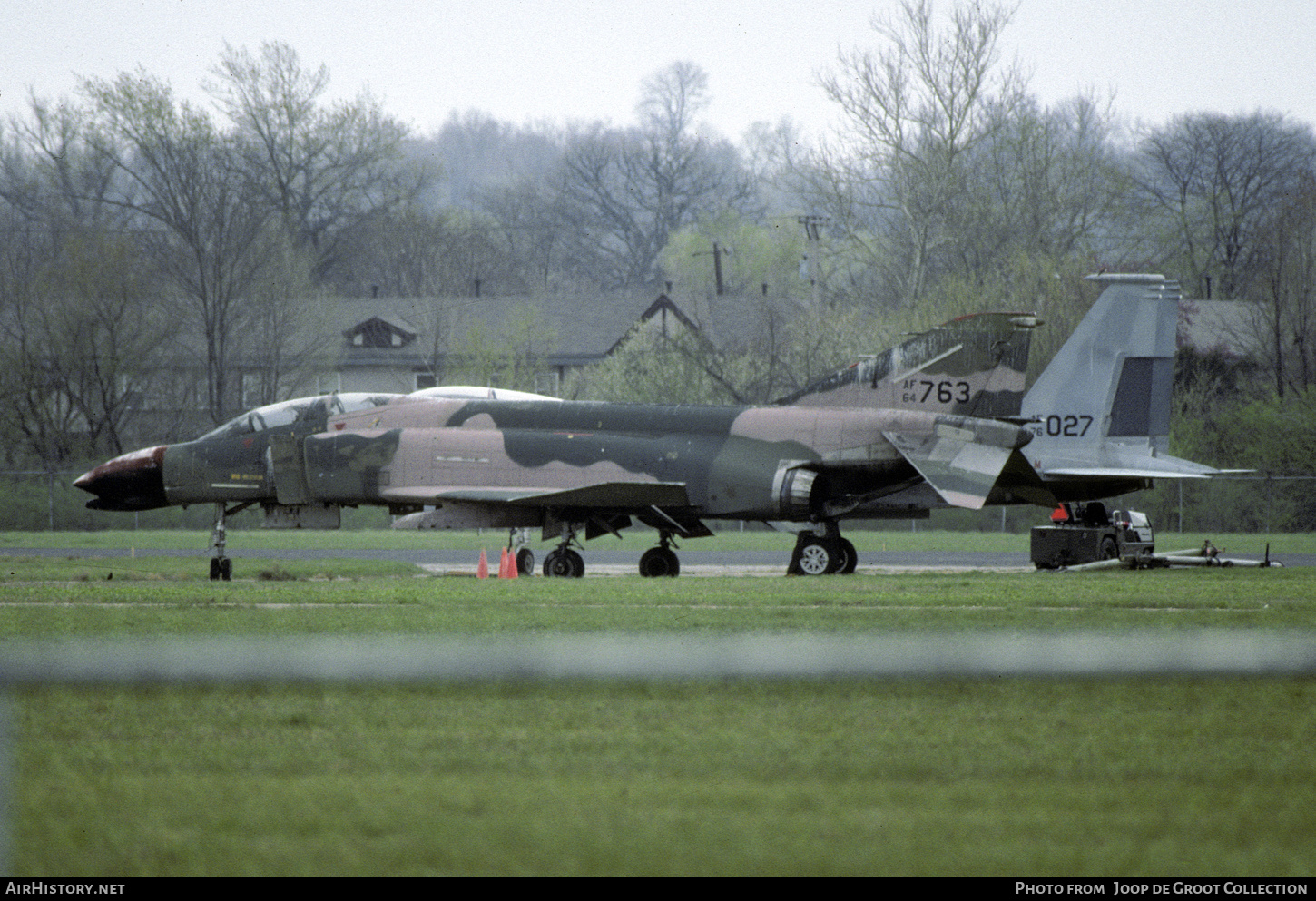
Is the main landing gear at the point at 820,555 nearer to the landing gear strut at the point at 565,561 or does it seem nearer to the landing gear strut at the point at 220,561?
the landing gear strut at the point at 565,561

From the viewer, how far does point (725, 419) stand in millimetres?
22625

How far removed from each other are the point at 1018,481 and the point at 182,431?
116 ft

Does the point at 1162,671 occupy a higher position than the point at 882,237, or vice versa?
the point at 882,237

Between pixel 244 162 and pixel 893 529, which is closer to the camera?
pixel 893 529

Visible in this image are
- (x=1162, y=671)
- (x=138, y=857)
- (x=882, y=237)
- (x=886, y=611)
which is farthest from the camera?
(x=882, y=237)

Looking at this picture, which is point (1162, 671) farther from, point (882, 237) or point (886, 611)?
point (882, 237)

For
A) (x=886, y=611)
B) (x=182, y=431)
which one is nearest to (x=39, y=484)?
(x=182, y=431)

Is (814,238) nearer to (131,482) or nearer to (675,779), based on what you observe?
(131,482)

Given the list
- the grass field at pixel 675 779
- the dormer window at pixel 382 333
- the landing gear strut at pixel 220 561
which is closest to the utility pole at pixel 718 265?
the dormer window at pixel 382 333

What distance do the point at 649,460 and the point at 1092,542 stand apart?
7.90 meters

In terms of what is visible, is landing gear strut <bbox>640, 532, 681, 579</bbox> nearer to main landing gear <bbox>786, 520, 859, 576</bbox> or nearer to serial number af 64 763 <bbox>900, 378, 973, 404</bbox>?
main landing gear <bbox>786, 520, 859, 576</bbox>

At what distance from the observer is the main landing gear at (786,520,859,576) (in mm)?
22391

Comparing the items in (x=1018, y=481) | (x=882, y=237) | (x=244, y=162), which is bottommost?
(x=1018, y=481)

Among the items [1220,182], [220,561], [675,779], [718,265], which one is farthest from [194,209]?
[675,779]
